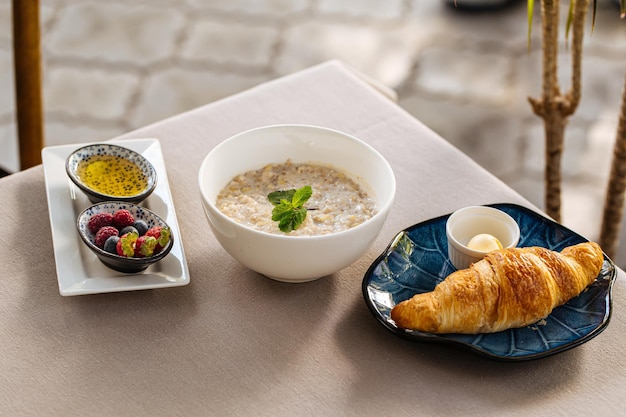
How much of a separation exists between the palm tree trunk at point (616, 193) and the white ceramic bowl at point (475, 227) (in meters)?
0.59

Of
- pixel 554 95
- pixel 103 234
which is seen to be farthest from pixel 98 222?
pixel 554 95

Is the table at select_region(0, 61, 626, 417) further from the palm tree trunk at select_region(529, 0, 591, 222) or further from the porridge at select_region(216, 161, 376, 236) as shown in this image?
the palm tree trunk at select_region(529, 0, 591, 222)

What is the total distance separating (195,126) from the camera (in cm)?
135

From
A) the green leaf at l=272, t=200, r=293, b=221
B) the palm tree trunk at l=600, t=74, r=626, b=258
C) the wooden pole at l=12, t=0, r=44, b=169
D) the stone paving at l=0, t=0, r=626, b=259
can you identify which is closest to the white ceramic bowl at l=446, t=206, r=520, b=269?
the green leaf at l=272, t=200, r=293, b=221

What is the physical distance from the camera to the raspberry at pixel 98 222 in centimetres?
104

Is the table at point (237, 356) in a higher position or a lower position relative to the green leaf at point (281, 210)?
lower

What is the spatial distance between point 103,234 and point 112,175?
174 mm

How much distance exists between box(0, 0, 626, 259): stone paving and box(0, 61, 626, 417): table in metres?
1.42

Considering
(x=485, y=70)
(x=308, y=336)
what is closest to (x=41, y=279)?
(x=308, y=336)

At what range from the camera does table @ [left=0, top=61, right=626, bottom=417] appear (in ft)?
3.01

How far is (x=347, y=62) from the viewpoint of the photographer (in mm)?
2848

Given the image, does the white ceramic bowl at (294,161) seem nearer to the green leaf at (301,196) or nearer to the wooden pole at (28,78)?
the green leaf at (301,196)

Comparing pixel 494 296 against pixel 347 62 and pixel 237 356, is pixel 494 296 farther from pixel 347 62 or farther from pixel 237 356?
pixel 347 62

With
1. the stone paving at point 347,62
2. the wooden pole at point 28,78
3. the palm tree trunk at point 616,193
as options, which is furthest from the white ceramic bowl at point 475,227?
the stone paving at point 347,62
